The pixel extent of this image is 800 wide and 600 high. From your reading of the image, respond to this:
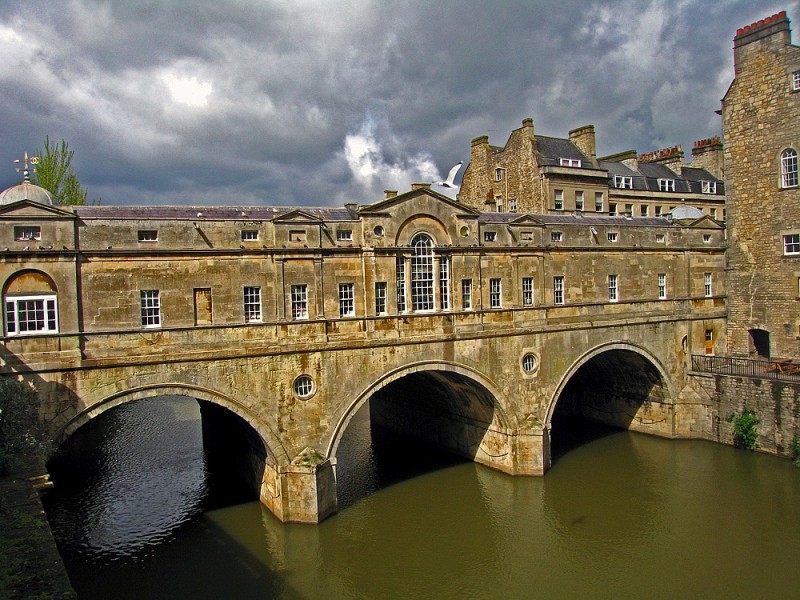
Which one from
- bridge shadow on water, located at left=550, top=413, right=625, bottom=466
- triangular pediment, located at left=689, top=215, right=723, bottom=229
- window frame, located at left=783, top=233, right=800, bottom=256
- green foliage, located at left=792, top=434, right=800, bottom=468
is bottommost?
bridge shadow on water, located at left=550, top=413, right=625, bottom=466

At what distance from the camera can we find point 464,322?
24.2 metres

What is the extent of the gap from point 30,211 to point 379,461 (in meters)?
17.2

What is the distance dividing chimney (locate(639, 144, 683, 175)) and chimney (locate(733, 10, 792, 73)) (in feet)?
51.9

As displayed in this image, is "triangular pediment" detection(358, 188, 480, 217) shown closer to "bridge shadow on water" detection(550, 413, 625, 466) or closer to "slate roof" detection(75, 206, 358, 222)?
"slate roof" detection(75, 206, 358, 222)

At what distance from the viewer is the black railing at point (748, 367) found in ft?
89.4

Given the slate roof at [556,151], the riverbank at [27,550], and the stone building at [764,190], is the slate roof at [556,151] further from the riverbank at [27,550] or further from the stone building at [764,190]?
the riverbank at [27,550]

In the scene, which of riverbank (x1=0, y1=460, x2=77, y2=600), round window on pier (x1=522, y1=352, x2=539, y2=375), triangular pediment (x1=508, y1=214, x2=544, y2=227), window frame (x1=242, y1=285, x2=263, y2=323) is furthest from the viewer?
triangular pediment (x1=508, y1=214, x2=544, y2=227)

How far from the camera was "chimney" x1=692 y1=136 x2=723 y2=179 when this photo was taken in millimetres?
47156

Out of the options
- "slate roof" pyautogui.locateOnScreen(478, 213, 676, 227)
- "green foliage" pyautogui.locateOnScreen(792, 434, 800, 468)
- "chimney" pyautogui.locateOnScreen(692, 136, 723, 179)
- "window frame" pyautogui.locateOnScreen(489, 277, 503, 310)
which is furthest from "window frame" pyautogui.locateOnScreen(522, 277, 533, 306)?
"chimney" pyautogui.locateOnScreen(692, 136, 723, 179)

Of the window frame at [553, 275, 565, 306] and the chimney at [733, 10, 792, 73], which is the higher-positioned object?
the chimney at [733, 10, 792, 73]

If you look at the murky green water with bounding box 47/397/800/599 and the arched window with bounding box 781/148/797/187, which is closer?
the murky green water with bounding box 47/397/800/599

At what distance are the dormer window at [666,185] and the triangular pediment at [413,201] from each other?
25006 mm

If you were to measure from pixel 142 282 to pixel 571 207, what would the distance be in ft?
91.1

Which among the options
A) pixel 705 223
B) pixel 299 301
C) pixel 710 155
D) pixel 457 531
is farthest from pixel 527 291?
pixel 710 155
